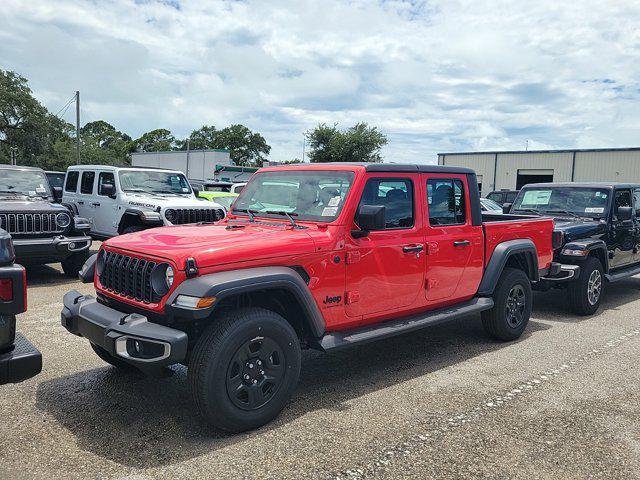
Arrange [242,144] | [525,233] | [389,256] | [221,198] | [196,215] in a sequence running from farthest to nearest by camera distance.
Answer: [242,144] → [221,198] → [196,215] → [525,233] → [389,256]

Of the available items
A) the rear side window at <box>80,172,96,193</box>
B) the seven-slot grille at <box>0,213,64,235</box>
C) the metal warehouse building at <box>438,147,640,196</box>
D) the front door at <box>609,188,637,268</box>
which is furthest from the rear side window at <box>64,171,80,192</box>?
the metal warehouse building at <box>438,147,640,196</box>

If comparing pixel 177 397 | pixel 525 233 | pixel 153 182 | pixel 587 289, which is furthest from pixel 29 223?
pixel 587 289

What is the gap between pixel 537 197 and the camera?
8641 millimetres

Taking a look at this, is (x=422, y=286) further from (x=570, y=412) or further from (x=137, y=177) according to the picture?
(x=137, y=177)

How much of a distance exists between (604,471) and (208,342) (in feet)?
8.27

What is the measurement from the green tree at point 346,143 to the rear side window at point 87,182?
39.5 metres

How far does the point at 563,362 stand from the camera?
17.3 feet

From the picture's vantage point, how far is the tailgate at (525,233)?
18.3 feet

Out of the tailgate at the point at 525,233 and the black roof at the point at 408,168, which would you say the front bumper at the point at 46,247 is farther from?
the tailgate at the point at 525,233

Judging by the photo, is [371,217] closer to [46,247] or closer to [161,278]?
[161,278]

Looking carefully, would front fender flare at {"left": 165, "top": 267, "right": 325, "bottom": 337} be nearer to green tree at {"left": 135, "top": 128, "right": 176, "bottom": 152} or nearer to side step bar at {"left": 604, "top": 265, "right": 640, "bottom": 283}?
side step bar at {"left": 604, "top": 265, "right": 640, "bottom": 283}

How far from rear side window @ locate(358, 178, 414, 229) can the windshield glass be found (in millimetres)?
7152

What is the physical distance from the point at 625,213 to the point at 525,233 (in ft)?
8.97

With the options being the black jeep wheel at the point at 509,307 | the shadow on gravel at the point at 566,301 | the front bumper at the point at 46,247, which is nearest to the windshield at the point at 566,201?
the shadow on gravel at the point at 566,301
